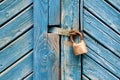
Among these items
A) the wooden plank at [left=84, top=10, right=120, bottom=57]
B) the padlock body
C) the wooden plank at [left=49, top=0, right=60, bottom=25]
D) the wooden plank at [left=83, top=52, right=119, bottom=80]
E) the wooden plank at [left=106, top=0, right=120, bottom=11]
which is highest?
the wooden plank at [left=106, top=0, right=120, bottom=11]

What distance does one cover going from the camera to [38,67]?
1686mm

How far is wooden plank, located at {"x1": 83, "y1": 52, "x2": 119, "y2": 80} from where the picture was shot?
171cm

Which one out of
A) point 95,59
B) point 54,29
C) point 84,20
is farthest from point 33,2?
point 95,59

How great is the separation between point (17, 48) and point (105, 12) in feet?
1.79

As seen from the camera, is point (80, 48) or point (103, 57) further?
point (103, 57)

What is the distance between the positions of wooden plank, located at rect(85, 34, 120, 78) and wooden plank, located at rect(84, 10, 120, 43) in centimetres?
8

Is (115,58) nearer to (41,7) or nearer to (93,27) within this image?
(93,27)

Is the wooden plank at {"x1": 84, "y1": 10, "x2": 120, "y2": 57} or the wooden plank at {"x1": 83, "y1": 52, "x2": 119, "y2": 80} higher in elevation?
the wooden plank at {"x1": 84, "y1": 10, "x2": 120, "y2": 57}

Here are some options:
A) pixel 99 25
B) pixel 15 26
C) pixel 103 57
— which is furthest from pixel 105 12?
pixel 15 26

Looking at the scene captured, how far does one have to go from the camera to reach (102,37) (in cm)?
Answer: 171

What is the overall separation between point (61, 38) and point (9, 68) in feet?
1.13

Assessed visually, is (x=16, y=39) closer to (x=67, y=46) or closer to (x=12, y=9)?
(x=12, y=9)

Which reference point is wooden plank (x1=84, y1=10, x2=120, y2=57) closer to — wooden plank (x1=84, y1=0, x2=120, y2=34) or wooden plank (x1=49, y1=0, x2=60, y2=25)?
wooden plank (x1=84, y1=0, x2=120, y2=34)

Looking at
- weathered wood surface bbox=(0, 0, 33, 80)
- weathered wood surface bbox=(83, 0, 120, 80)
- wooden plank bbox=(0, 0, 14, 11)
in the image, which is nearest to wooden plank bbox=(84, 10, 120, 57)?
weathered wood surface bbox=(83, 0, 120, 80)
